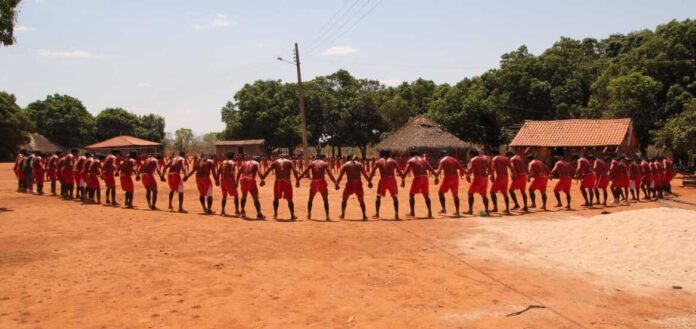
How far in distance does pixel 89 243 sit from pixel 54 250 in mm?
670

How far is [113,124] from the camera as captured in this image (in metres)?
60.8

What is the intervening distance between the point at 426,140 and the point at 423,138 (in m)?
0.32

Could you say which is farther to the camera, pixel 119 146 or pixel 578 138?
pixel 119 146

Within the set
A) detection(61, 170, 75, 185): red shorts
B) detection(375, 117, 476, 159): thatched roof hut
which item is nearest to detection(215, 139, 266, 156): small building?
detection(375, 117, 476, 159): thatched roof hut

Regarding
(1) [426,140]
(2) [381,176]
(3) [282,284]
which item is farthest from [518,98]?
(3) [282,284]

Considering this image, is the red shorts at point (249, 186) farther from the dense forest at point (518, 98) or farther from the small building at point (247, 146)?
the small building at point (247, 146)

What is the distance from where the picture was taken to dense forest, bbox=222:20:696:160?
115ft

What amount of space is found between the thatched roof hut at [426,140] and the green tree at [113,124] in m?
35.5

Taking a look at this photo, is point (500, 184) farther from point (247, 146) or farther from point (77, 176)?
point (247, 146)

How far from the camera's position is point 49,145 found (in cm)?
5166

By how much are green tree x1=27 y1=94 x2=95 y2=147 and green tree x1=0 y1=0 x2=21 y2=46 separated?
4098cm

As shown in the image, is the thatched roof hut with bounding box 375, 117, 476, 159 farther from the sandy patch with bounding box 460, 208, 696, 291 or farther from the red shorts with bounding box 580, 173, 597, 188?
the sandy patch with bounding box 460, 208, 696, 291

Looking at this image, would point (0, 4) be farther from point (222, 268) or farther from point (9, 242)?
point (222, 268)

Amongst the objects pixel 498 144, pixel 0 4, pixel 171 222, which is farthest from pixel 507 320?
pixel 498 144
